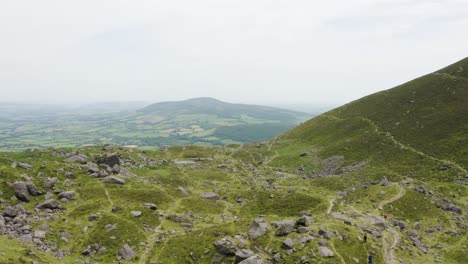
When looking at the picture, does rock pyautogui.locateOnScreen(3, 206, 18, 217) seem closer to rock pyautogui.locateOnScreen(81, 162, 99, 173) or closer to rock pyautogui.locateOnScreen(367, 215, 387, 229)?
rock pyautogui.locateOnScreen(81, 162, 99, 173)

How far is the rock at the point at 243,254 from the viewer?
50.4 meters

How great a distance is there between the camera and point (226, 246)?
53312mm

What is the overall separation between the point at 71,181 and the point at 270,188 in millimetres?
55562

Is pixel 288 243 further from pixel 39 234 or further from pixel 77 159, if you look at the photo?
pixel 77 159

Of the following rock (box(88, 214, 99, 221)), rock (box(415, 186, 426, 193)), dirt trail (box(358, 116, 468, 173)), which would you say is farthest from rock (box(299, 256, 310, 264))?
dirt trail (box(358, 116, 468, 173))

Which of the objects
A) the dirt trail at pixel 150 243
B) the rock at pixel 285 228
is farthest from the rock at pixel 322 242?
the dirt trail at pixel 150 243

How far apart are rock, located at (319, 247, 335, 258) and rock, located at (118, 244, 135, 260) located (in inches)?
1259

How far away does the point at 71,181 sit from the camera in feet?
264

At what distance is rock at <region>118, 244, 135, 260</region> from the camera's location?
176 ft

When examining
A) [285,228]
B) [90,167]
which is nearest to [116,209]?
[90,167]

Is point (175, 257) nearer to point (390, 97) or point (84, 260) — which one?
point (84, 260)

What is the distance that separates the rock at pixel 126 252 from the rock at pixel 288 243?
2617 centimetres

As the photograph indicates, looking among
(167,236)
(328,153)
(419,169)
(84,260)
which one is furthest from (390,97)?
(84,260)

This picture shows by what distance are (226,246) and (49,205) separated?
39.8 m
